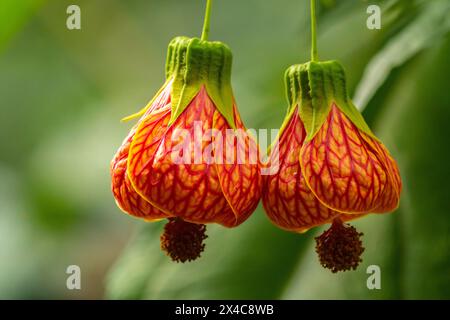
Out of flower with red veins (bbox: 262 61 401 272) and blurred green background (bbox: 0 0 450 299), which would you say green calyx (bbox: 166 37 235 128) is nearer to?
flower with red veins (bbox: 262 61 401 272)

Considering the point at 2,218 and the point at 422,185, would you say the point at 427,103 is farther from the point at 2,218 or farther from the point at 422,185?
the point at 2,218

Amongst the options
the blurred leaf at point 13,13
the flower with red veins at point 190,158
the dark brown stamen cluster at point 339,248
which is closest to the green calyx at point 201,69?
the flower with red veins at point 190,158

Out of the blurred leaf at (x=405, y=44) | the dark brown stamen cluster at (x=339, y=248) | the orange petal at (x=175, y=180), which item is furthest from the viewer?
the blurred leaf at (x=405, y=44)

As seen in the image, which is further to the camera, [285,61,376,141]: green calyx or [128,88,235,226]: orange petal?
[285,61,376,141]: green calyx

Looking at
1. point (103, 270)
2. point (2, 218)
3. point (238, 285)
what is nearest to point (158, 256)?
point (238, 285)


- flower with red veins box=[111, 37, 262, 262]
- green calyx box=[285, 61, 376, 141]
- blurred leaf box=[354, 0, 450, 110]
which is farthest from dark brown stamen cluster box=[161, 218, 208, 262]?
blurred leaf box=[354, 0, 450, 110]

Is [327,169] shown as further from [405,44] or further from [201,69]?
[405,44]

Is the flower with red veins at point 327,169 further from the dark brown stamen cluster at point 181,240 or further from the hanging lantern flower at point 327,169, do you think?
the dark brown stamen cluster at point 181,240
